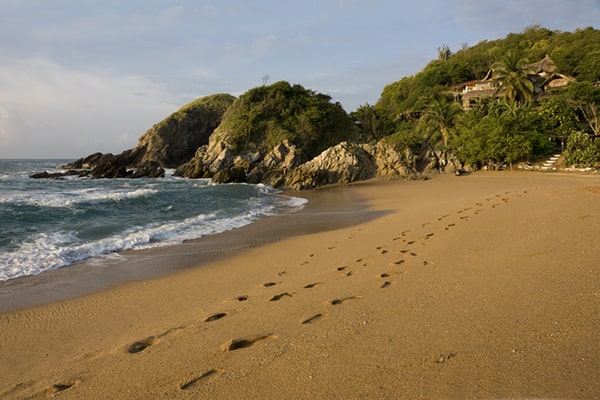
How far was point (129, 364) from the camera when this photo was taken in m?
3.27

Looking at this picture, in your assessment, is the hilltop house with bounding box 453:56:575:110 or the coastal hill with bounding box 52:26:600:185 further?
the hilltop house with bounding box 453:56:575:110

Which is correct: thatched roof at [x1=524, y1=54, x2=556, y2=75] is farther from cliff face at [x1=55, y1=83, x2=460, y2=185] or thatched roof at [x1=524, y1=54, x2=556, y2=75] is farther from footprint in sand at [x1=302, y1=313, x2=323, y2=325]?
footprint in sand at [x1=302, y1=313, x2=323, y2=325]

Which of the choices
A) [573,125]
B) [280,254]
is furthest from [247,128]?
[280,254]

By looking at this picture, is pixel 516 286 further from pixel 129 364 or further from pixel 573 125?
pixel 573 125

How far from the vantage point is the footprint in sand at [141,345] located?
11.9 ft

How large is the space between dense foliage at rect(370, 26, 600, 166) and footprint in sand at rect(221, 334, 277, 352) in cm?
2999

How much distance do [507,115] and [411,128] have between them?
31.8 ft

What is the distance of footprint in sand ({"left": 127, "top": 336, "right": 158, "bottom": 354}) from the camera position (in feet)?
11.9

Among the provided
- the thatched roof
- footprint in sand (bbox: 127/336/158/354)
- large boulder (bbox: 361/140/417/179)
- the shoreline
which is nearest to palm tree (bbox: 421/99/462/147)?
large boulder (bbox: 361/140/417/179)

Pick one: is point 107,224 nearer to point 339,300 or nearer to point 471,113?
point 339,300

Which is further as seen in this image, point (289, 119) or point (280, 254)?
point (289, 119)

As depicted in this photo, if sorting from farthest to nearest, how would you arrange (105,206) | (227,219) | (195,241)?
(105,206)
(227,219)
(195,241)

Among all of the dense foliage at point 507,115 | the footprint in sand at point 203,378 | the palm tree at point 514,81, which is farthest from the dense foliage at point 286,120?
the footprint in sand at point 203,378

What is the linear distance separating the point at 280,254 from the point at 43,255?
559 cm
